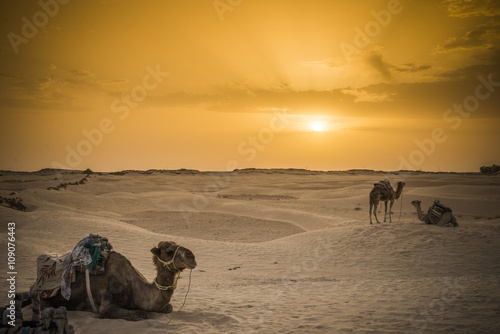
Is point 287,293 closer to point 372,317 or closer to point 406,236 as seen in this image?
point 372,317

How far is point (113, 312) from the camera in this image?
6.47 meters

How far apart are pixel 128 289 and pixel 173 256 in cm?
108

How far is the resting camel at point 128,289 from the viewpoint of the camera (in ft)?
21.3

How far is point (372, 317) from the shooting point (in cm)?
740

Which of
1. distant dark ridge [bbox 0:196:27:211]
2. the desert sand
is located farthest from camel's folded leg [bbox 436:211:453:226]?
distant dark ridge [bbox 0:196:27:211]

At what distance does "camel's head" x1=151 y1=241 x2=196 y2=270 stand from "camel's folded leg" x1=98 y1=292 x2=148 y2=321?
0.92 m

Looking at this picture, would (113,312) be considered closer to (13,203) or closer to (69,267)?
(69,267)

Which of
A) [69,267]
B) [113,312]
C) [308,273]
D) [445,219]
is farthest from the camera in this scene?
[445,219]

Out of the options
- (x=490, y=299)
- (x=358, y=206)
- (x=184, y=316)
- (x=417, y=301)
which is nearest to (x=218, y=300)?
(x=184, y=316)

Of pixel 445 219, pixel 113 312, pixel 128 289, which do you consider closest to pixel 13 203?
pixel 128 289

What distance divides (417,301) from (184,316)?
4.88 metres

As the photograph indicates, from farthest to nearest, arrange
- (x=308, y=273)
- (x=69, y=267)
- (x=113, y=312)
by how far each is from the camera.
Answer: (x=308, y=273) < (x=69, y=267) < (x=113, y=312)

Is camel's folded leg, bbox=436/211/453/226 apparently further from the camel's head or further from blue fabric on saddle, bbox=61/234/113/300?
blue fabric on saddle, bbox=61/234/113/300

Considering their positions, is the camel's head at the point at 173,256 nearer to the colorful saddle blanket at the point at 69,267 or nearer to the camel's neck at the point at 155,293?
the camel's neck at the point at 155,293
